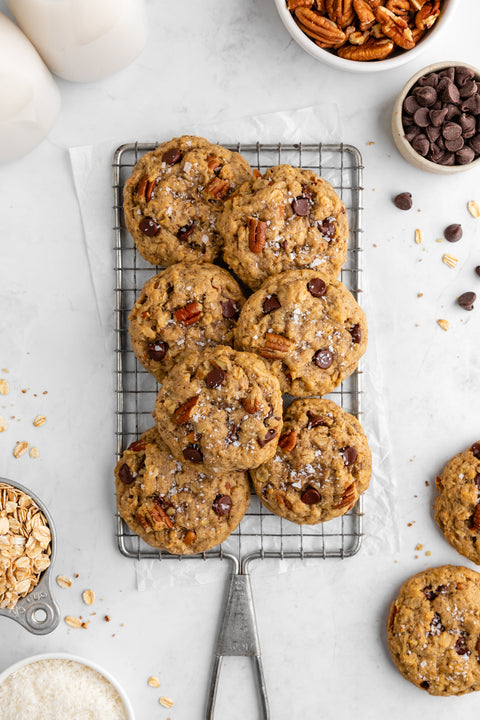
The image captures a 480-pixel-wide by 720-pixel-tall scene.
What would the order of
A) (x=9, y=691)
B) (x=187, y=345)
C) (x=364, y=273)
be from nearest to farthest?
(x=187, y=345) → (x=9, y=691) → (x=364, y=273)

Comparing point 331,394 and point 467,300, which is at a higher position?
point 467,300

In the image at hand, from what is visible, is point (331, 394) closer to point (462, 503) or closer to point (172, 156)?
point (462, 503)

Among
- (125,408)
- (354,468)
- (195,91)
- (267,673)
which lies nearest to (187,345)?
(125,408)

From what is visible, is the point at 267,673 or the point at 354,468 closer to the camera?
the point at 354,468

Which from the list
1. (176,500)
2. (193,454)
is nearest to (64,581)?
(176,500)

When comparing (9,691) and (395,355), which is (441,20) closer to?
(395,355)

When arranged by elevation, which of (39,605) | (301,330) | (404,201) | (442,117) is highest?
(442,117)

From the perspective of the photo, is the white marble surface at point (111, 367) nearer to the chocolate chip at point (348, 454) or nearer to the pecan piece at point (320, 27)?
the pecan piece at point (320, 27)

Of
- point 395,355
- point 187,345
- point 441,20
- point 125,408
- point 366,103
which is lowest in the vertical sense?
point 125,408
